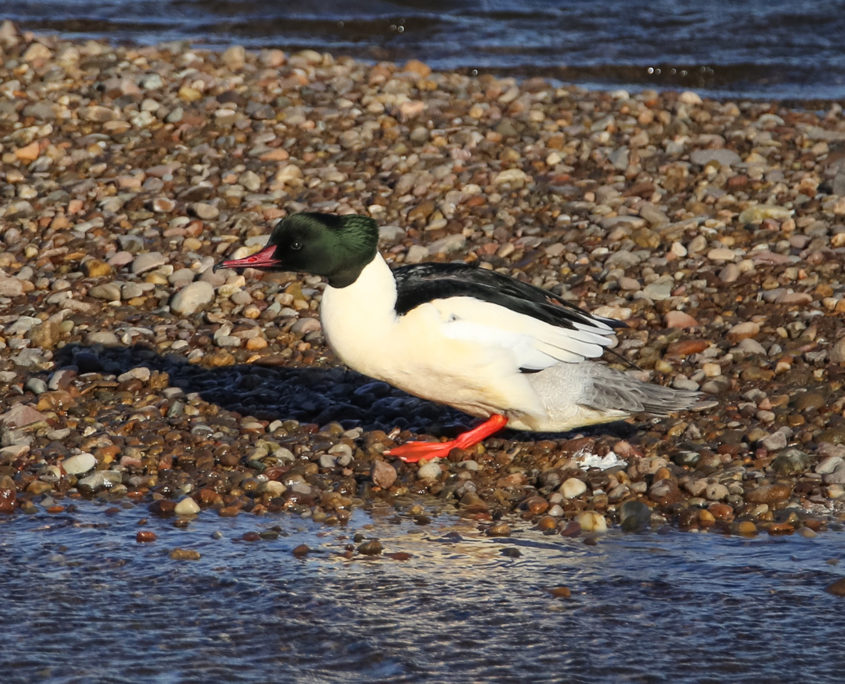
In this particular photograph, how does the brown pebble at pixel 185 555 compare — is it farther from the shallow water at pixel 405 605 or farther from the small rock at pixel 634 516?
the small rock at pixel 634 516

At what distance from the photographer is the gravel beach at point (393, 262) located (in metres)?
5.24

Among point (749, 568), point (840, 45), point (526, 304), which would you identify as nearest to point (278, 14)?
point (840, 45)

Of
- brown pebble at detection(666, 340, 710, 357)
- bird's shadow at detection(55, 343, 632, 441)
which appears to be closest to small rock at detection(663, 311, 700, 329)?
brown pebble at detection(666, 340, 710, 357)

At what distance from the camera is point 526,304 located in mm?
5340

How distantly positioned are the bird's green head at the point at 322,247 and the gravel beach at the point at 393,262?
825mm

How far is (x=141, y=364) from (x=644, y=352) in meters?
2.50

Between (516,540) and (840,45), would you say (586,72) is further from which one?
(516,540)

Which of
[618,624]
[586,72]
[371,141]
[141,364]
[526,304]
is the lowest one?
[618,624]

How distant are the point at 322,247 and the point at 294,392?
1161mm

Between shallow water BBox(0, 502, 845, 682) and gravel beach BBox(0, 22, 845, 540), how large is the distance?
25 centimetres

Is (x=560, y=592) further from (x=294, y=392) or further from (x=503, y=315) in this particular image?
(x=294, y=392)

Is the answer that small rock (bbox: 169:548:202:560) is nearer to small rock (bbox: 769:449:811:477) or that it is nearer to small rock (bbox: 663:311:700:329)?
small rock (bbox: 769:449:811:477)

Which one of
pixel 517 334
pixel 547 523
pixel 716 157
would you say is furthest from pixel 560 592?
pixel 716 157

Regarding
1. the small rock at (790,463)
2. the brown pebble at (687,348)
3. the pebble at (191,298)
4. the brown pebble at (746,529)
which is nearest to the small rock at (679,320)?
the brown pebble at (687,348)
